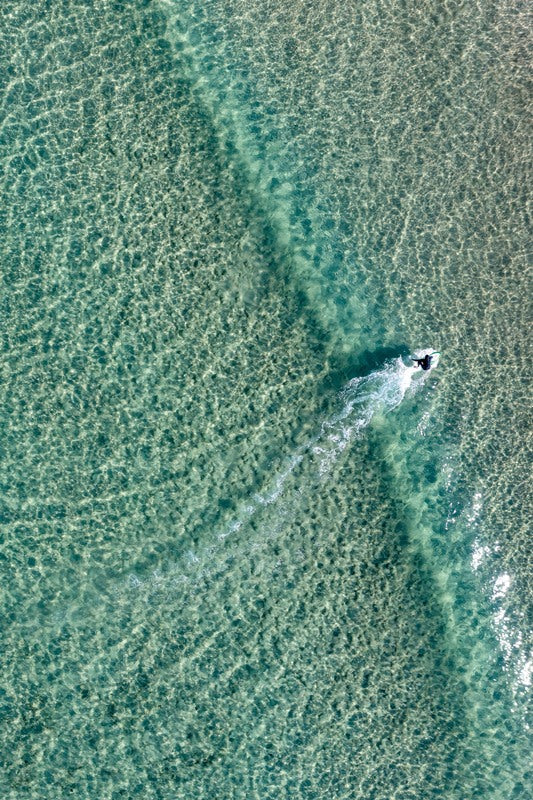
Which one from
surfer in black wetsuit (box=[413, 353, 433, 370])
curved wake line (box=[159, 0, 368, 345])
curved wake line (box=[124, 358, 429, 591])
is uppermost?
curved wake line (box=[159, 0, 368, 345])

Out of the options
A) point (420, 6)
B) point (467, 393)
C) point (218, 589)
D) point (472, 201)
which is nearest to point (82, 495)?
point (218, 589)

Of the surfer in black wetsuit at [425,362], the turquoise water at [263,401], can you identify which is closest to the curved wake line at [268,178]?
A: the turquoise water at [263,401]

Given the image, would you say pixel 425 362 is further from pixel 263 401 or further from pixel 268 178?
pixel 268 178

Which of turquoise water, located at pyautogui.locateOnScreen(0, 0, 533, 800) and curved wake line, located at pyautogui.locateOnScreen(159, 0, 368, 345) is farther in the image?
curved wake line, located at pyautogui.locateOnScreen(159, 0, 368, 345)

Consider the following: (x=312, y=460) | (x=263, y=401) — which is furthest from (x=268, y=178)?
(x=312, y=460)

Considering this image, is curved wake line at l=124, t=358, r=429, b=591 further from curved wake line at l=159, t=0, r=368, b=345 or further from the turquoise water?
curved wake line at l=159, t=0, r=368, b=345

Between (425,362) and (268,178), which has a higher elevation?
(268,178)

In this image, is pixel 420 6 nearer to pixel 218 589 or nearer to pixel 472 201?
pixel 472 201

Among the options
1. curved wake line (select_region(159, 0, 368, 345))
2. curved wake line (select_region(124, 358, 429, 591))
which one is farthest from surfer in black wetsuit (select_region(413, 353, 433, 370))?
curved wake line (select_region(159, 0, 368, 345))

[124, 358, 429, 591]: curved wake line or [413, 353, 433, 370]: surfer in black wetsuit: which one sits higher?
[413, 353, 433, 370]: surfer in black wetsuit
